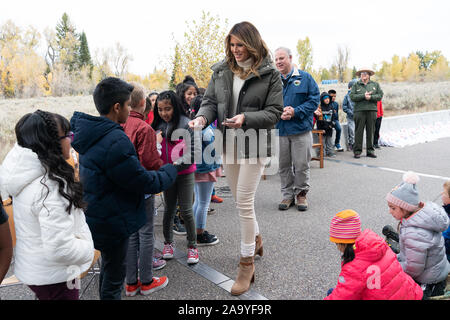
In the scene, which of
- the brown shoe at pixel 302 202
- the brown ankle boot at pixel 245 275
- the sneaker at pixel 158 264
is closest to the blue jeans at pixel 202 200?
the sneaker at pixel 158 264

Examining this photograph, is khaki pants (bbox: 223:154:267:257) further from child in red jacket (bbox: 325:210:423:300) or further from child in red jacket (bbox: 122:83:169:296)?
child in red jacket (bbox: 325:210:423:300)

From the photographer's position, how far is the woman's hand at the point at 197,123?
2.69 metres

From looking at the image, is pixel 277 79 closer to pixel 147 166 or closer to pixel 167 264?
pixel 147 166

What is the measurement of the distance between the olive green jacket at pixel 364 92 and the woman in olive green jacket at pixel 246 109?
6189 millimetres

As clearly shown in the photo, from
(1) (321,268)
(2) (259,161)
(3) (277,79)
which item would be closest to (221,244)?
(1) (321,268)

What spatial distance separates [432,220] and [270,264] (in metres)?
1.51

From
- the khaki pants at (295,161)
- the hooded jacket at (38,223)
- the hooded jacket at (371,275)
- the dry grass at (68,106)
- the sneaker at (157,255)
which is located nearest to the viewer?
the hooded jacket at (38,223)

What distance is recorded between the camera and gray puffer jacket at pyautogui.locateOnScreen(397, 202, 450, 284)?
7.50 ft

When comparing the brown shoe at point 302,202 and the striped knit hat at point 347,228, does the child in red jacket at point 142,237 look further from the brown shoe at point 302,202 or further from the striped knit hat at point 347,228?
the brown shoe at point 302,202

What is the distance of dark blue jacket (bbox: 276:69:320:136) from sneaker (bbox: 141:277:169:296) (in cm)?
292

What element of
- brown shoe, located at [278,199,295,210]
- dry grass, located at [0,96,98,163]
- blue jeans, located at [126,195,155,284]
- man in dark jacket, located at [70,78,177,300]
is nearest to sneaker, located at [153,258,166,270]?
blue jeans, located at [126,195,155,284]

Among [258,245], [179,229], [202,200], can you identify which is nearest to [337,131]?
[179,229]

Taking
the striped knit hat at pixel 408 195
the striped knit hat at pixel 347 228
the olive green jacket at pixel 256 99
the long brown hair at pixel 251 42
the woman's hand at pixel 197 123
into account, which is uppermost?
the long brown hair at pixel 251 42

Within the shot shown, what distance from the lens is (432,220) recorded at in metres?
2.28
